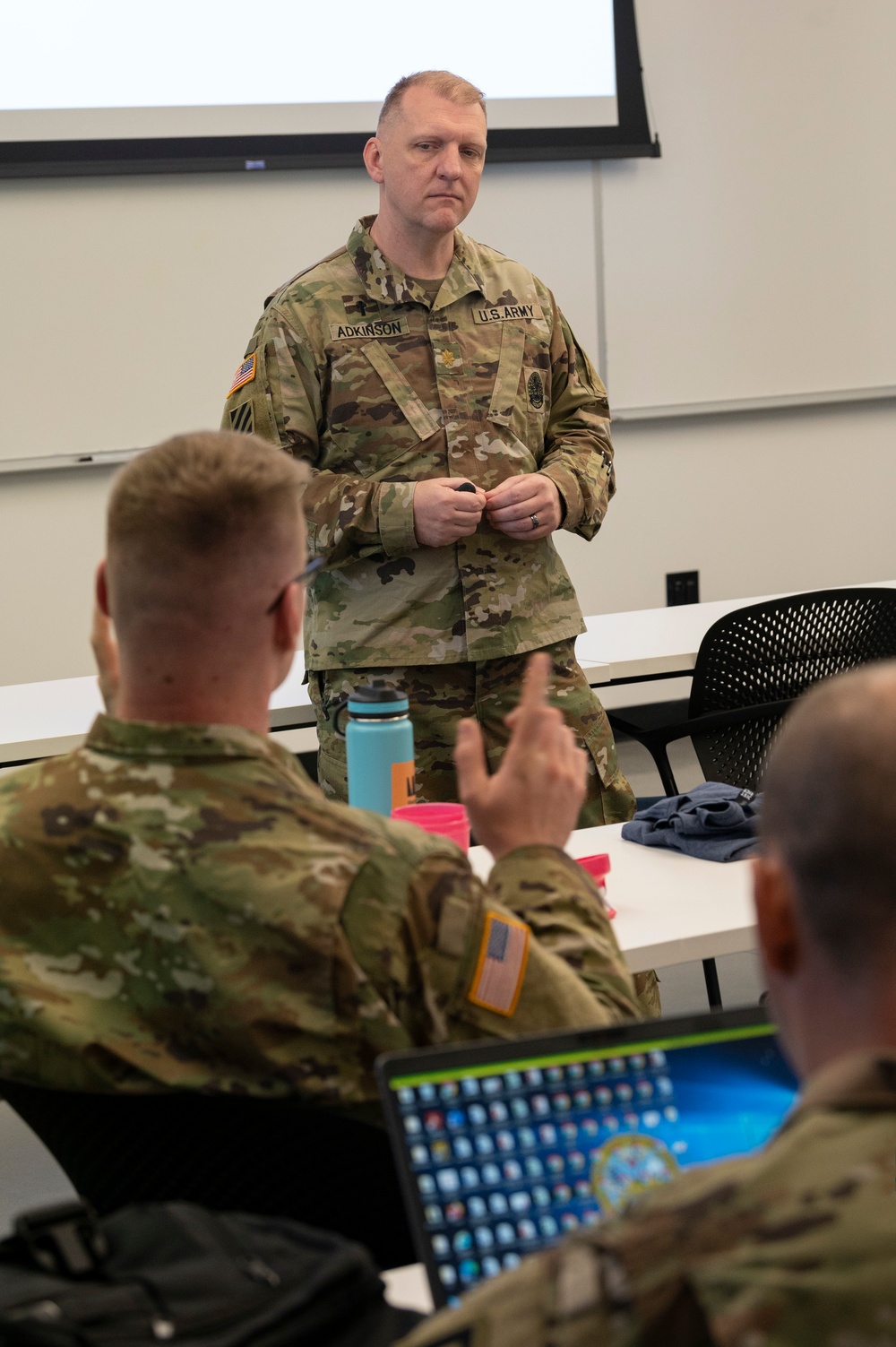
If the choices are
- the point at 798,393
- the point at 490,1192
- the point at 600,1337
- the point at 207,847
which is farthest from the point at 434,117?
the point at 798,393

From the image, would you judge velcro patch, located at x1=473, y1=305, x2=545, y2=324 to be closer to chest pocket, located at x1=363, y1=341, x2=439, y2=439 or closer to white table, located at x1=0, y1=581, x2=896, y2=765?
chest pocket, located at x1=363, y1=341, x2=439, y2=439

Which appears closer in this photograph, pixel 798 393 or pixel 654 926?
pixel 654 926

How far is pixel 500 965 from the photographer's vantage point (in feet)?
3.60

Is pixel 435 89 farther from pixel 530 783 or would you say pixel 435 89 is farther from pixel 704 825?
pixel 530 783

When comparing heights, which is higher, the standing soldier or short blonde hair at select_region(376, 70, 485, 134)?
short blonde hair at select_region(376, 70, 485, 134)

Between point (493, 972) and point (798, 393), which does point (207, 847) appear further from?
point (798, 393)

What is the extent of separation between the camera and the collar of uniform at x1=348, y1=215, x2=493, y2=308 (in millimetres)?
2641

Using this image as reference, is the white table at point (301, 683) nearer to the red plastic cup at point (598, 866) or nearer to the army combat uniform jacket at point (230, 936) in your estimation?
the red plastic cup at point (598, 866)

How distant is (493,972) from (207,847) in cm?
24

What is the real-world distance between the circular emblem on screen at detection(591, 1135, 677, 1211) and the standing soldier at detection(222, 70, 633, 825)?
5.38ft

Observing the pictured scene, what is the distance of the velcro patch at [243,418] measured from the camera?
2543 mm

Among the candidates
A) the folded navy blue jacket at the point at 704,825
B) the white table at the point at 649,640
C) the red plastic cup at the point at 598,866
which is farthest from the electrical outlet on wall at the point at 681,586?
the red plastic cup at the point at 598,866

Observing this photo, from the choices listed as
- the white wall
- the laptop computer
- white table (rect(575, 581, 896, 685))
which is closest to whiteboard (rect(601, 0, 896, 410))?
the white wall

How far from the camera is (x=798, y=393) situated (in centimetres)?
558
